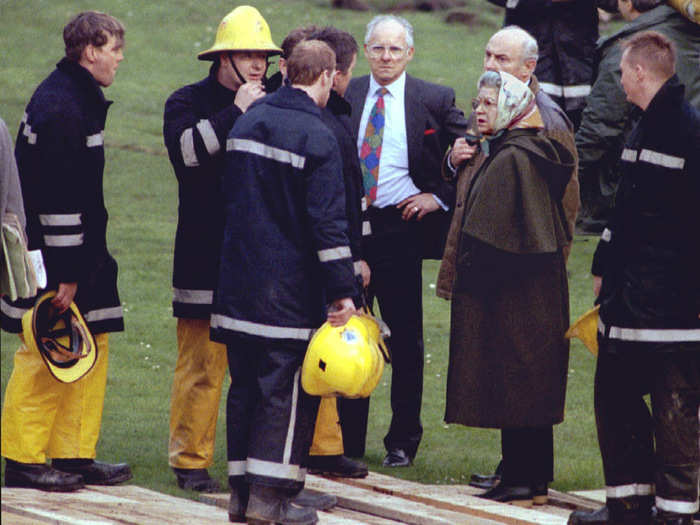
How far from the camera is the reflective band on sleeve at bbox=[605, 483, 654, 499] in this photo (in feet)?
24.6

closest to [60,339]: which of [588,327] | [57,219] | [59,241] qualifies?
[59,241]

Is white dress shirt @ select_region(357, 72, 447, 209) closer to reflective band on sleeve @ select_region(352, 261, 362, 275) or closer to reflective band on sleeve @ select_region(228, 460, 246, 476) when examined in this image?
reflective band on sleeve @ select_region(352, 261, 362, 275)

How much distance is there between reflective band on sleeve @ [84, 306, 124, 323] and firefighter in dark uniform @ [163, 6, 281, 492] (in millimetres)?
317

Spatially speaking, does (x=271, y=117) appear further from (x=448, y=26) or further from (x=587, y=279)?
(x=448, y=26)

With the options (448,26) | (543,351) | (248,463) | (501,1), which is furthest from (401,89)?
(448,26)

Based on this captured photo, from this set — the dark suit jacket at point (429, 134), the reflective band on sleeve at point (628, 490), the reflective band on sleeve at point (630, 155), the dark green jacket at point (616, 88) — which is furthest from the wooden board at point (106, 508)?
the dark green jacket at point (616, 88)

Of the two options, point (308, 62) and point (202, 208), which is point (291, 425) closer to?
point (202, 208)

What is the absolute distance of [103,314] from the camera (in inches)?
325

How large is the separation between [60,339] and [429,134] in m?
2.49

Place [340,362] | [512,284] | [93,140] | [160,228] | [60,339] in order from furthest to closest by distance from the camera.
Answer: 1. [160,228]
2. [93,140]
3. [60,339]
4. [512,284]
5. [340,362]

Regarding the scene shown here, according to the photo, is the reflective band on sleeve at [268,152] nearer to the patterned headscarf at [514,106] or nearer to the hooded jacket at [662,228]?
the patterned headscarf at [514,106]

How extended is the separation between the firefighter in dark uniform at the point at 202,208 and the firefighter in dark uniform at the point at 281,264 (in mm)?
730

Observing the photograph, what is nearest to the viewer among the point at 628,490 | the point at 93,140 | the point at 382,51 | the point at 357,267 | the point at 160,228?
the point at 628,490

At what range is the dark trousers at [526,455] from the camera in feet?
26.2
